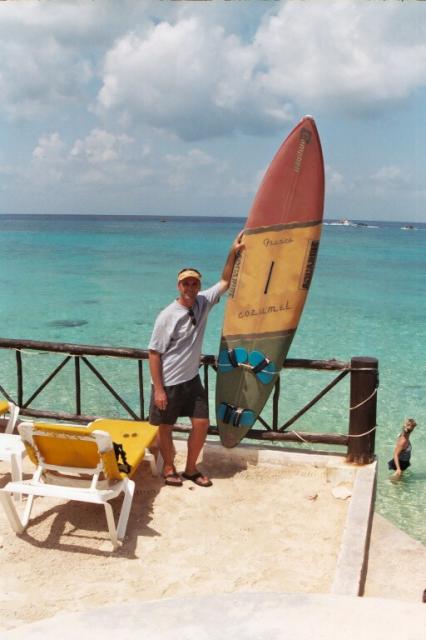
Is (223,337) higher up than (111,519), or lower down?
higher up

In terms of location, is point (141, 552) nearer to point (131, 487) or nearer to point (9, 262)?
point (131, 487)

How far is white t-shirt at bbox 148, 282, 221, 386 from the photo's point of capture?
471 cm

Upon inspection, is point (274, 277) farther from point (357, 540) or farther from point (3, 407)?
point (3, 407)

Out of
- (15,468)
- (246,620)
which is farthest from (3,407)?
(246,620)

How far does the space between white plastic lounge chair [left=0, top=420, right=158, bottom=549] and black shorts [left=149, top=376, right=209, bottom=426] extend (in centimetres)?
57

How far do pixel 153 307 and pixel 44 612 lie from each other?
21731 millimetres

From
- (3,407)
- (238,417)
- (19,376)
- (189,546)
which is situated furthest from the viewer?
(19,376)

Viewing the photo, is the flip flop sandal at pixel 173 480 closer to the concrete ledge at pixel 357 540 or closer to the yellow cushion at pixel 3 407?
the concrete ledge at pixel 357 540

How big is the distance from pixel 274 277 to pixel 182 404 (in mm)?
1514

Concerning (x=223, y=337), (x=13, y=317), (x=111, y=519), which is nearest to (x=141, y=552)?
(x=111, y=519)

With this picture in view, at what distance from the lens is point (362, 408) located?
507 centimetres

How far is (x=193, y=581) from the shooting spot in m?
3.79

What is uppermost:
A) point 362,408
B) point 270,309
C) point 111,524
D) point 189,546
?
point 270,309

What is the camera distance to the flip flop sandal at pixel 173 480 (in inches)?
194
